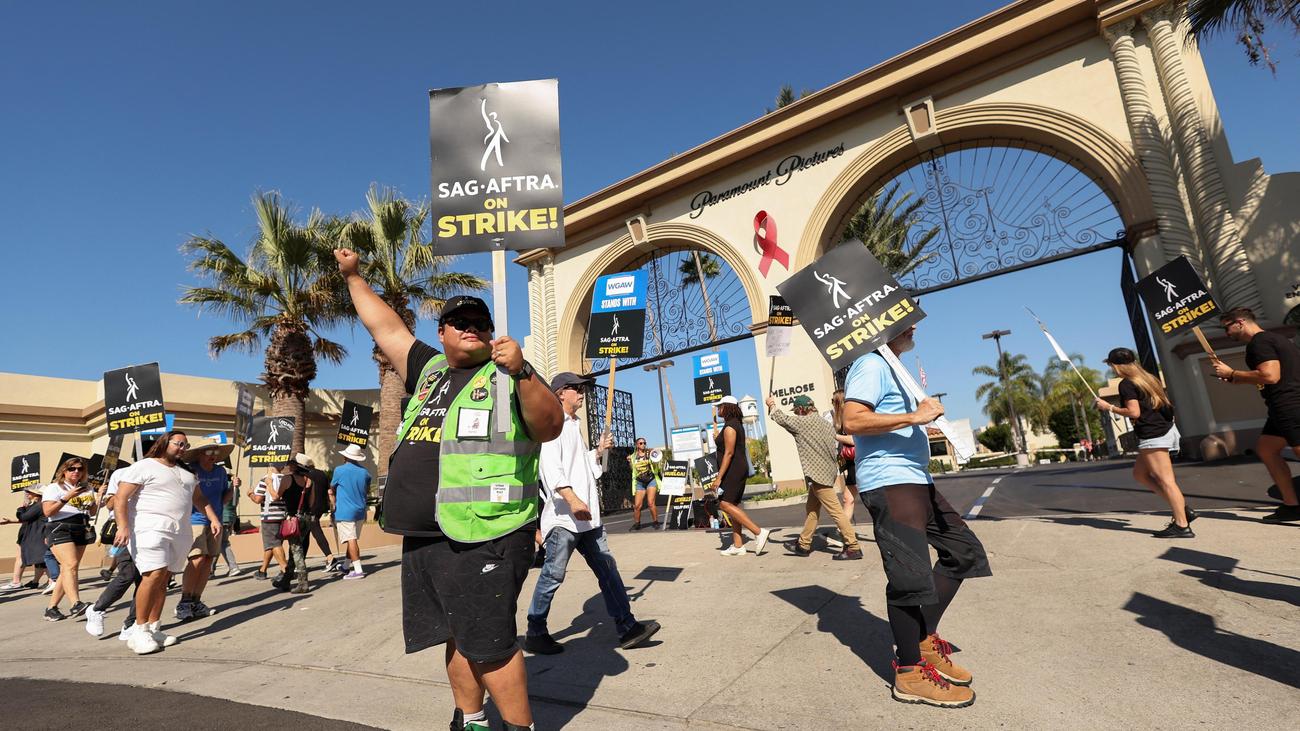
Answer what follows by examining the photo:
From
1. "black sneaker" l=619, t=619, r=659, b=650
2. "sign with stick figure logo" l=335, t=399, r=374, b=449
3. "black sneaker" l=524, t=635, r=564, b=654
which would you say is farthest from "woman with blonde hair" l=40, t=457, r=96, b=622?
"black sneaker" l=619, t=619, r=659, b=650

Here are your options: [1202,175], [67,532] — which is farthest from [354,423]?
[1202,175]

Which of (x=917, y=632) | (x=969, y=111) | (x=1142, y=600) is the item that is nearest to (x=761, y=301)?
(x=969, y=111)

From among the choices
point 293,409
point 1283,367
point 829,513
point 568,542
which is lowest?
point 829,513

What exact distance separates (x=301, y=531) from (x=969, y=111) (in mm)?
13978

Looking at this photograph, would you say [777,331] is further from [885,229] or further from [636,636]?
[885,229]

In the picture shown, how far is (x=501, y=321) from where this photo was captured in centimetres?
281

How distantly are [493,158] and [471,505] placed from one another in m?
2.11

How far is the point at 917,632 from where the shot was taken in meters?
2.73

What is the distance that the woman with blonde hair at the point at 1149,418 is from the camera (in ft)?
17.5

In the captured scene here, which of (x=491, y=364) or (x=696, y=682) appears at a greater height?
(x=491, y=364)

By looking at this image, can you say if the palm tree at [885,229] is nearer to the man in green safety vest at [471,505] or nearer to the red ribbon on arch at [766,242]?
the red ribbon on arch at [766,242]

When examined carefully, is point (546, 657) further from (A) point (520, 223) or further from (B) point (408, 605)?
(A) point (520, 223)

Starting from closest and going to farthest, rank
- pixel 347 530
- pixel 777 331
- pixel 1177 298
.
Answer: pixel 1177 298 → pixel 777 331 → pixel 347 530

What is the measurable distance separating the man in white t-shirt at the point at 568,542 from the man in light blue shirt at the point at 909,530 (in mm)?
1697
